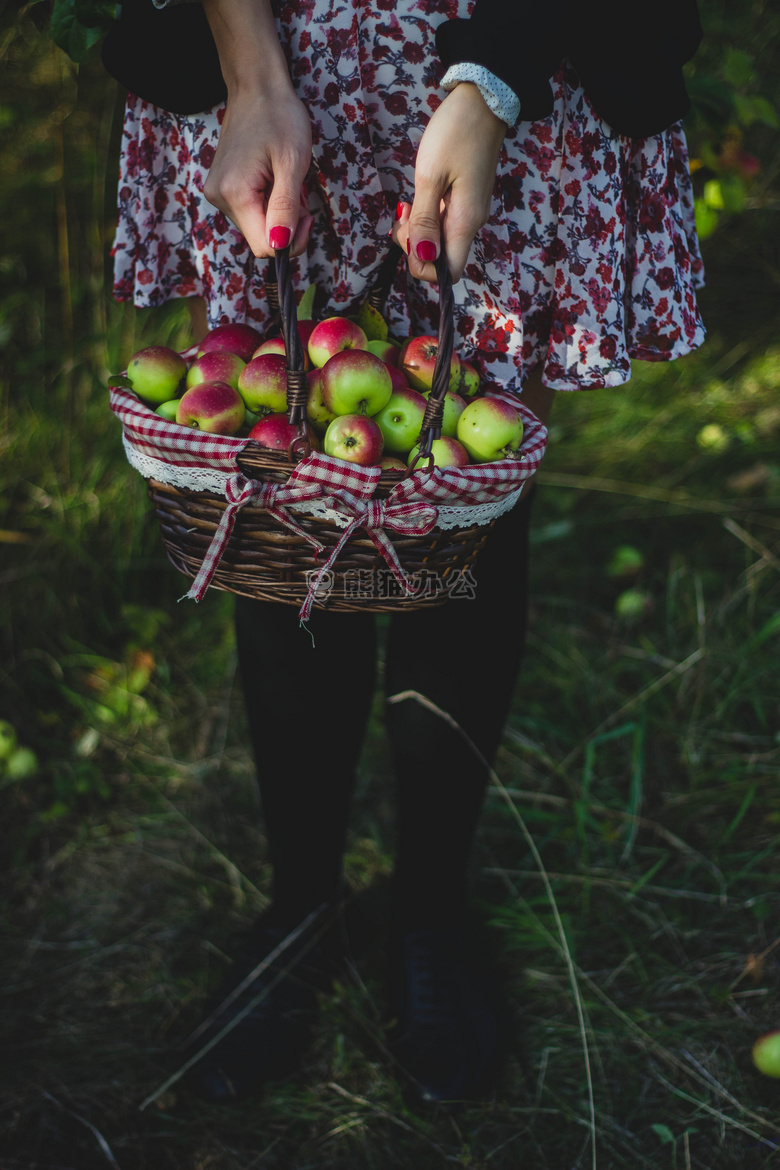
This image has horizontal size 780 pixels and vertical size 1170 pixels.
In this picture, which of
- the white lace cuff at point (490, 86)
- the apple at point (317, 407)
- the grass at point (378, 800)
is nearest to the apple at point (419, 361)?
the apple at point (317, 407)

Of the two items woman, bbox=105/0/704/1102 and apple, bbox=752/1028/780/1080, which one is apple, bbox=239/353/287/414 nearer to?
woman, bbox=105/0/704/1102

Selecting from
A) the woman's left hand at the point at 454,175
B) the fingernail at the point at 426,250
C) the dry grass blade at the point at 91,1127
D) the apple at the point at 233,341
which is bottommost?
the dry grass blade at the point at 91,1127

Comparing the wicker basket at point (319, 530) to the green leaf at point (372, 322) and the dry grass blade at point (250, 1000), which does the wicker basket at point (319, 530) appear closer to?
the green leaf at point (372, 322)

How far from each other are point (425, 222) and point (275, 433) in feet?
0.82

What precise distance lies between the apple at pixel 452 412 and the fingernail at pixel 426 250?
15 cm

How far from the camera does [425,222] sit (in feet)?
2.45

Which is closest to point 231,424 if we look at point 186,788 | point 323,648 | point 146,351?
point 146,351

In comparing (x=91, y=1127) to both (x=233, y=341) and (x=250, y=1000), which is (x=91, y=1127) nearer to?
(x=250, y=1000)

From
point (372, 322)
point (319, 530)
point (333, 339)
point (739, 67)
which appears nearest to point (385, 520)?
point (319, 530)

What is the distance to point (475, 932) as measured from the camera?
138cm

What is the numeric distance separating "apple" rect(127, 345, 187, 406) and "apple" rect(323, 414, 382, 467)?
0.83ft

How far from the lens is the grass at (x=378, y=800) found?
1119 millimetres

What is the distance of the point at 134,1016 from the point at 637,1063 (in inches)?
30.7

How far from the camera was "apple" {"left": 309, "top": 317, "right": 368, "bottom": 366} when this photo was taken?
34.7 inches
